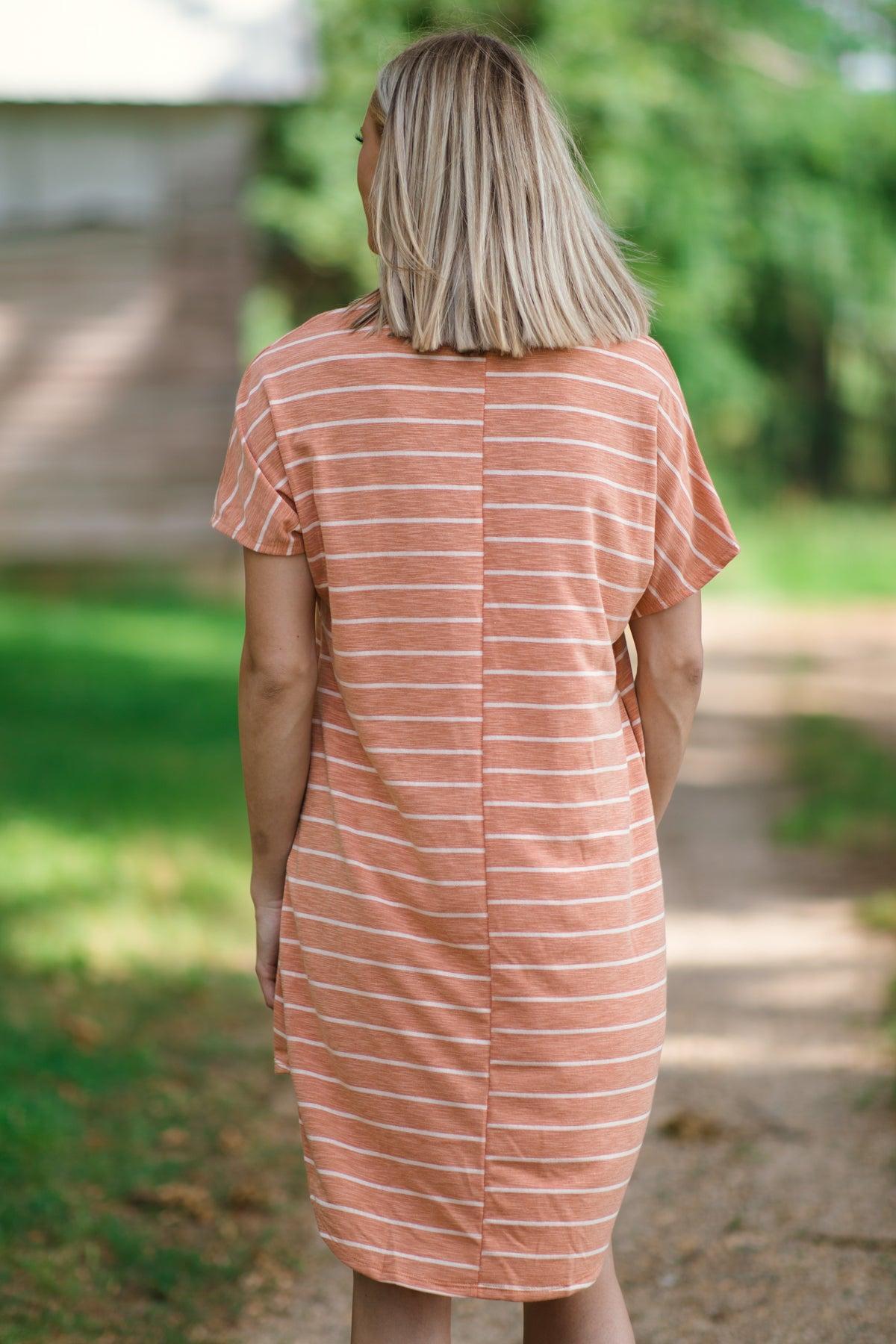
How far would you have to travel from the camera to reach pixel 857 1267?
2.79 metres

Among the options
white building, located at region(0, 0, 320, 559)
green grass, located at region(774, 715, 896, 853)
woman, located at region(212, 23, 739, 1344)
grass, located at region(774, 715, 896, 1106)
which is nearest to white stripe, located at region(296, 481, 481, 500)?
woman, located at region(212, 23, 739, 1344)

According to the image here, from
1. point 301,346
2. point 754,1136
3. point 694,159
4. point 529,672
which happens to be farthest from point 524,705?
point 694,159

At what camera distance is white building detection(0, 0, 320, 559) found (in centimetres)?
1027

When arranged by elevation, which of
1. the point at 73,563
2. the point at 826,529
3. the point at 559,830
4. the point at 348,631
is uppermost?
the point at 348,631

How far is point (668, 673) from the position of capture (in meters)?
1.84

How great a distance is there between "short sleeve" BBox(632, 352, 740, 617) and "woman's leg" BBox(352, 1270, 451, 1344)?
894 millimetres

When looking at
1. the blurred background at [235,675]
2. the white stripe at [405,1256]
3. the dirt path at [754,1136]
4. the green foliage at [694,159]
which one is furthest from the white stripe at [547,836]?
the green foliage at [694,159]

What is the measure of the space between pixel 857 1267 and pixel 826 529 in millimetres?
18157

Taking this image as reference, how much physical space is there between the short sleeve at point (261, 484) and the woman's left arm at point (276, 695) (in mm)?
28

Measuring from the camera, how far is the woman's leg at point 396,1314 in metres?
1.79

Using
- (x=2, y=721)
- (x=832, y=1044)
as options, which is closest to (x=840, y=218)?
(x=2, y=721)

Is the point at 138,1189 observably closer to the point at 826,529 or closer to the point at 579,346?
the point at 579,346

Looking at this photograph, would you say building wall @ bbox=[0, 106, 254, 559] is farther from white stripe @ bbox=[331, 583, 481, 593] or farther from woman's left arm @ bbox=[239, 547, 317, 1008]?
white stripe @ bbox=[331, 583, 481, 593]

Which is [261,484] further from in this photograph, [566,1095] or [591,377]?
[566,1095]
